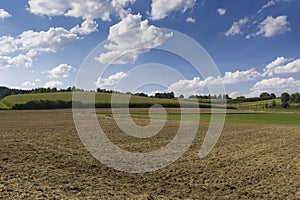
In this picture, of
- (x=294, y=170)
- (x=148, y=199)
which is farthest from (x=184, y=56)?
(x=148, y=199)

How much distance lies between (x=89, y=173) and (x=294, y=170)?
8.41 meters

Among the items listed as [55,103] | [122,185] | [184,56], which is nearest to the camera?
[122,185]

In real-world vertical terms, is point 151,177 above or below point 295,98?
below

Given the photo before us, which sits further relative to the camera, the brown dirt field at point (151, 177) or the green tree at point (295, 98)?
the green tree at point (295, 98)

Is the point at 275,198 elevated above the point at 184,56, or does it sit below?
below

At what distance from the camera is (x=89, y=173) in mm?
11547

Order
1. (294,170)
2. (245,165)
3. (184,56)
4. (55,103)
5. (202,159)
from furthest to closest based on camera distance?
(55,103) → (184,56) → (202,159) → (245,165) → (294,170)

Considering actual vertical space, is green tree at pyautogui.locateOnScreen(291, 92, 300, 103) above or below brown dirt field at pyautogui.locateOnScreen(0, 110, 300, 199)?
above

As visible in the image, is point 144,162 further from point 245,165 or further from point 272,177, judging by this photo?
point 272,177

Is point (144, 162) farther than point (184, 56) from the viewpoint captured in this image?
No

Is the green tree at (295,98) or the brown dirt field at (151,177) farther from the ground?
the green tree at (295,98)

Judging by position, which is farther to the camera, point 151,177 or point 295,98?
point 295,98

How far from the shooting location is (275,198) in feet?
29.7

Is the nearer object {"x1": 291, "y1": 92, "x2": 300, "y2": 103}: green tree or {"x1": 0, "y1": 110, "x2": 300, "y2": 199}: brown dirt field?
{"x1": 0, "y1": 110, "x2": 300, "y2": 199}: brown dirt field
